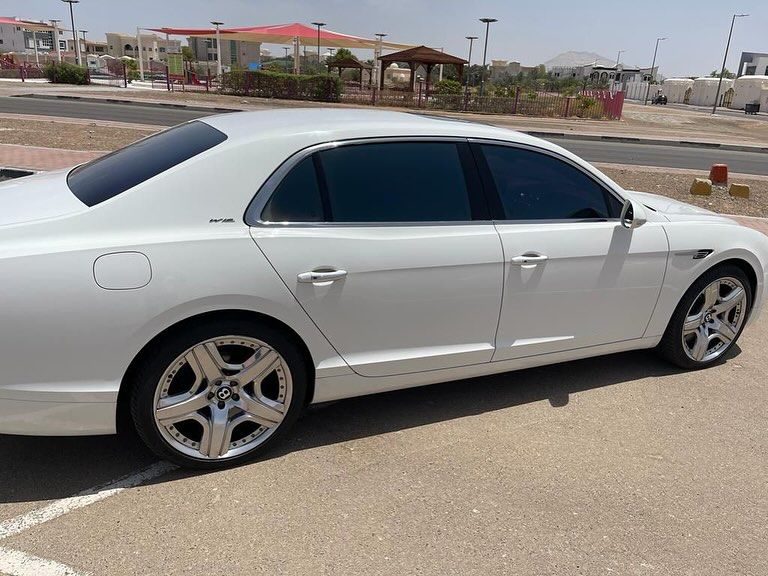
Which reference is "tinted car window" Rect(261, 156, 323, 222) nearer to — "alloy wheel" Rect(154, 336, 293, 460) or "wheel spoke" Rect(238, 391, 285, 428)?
"alloy wheel" Rect(154, 336, 293, 460)

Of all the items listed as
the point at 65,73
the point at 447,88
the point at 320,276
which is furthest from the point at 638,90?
the point at 320,276

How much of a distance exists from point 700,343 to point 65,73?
41.7 meters

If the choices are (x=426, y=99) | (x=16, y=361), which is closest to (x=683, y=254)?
(x=16, y=361)

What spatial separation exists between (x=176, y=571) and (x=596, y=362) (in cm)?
314

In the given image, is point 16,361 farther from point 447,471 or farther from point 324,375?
point 447,471

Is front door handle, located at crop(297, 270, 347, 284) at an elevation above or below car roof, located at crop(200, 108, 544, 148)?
below

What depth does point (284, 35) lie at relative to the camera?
36000 millimetres

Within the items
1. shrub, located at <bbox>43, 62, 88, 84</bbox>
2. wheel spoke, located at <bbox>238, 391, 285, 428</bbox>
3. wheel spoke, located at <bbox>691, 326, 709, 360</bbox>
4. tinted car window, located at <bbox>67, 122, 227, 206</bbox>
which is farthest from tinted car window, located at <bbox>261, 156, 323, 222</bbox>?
shrub, located at <bbox>43, 62, 88, 84</bbox>

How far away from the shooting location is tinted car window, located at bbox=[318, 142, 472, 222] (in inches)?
119

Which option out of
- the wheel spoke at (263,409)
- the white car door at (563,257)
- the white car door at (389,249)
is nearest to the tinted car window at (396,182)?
the white car door at (389,249)

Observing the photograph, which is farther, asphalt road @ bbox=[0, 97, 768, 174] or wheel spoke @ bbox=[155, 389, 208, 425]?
asphalt road @ bbox=[0, 97, 768, 174]

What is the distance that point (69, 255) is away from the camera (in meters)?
2.47

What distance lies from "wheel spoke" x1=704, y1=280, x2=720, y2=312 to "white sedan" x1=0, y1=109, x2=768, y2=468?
0.31m

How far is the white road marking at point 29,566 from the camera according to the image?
7.55 ft
